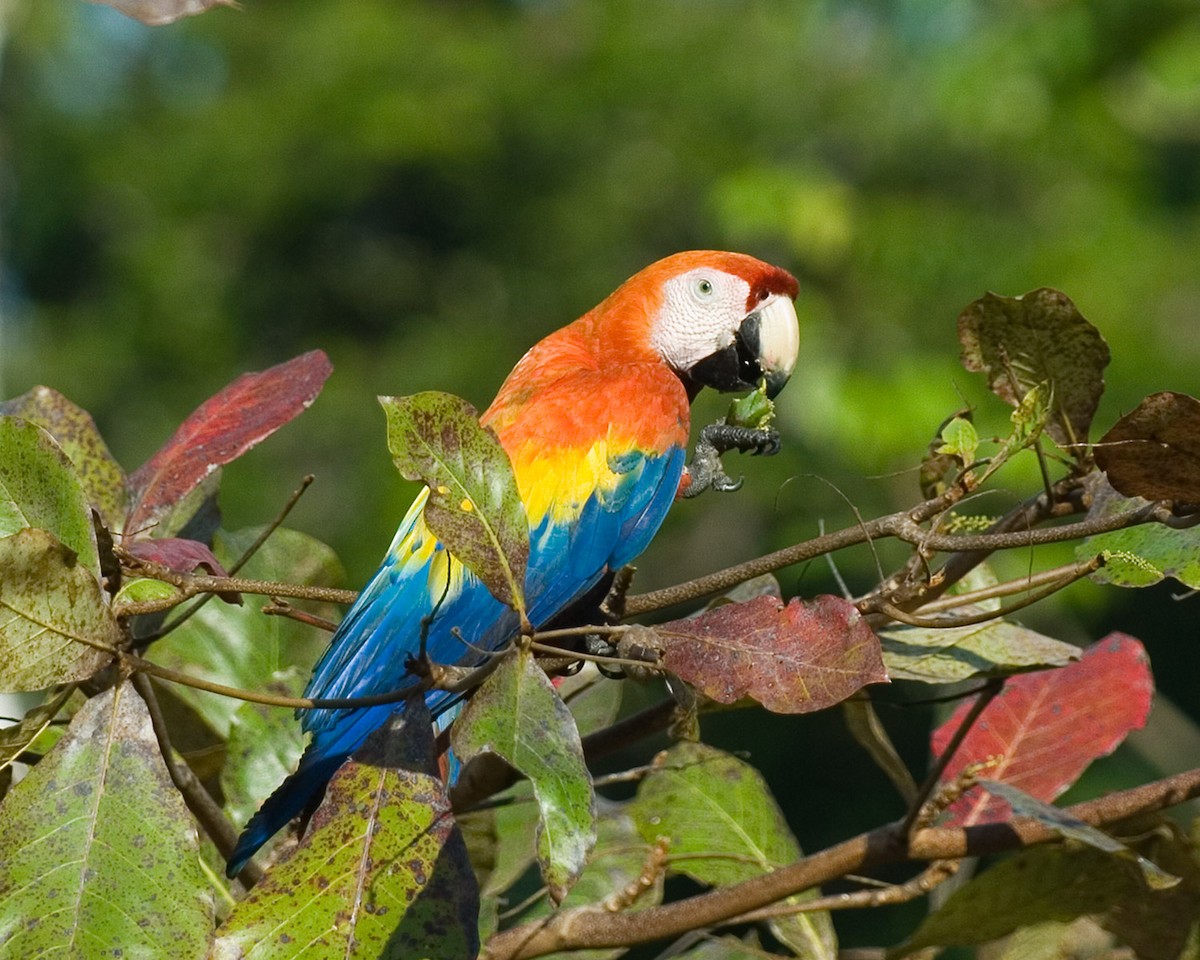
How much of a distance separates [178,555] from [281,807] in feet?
0.45

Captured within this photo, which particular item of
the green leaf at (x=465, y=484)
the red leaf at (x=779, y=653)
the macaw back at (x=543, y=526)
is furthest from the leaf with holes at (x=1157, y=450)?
the macaw back at (x=543, y=526)

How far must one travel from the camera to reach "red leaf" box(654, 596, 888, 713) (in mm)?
479

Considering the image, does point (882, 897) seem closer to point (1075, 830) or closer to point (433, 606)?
point (1075, 830)

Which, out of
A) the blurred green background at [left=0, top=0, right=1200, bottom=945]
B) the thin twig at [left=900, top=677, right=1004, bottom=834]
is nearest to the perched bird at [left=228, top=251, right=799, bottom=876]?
the thin twig at [left=900, top=677, right=1004, bottom=834]

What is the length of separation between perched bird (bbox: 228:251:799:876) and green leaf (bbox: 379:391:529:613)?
54mm

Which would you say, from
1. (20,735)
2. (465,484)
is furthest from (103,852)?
(465,484)

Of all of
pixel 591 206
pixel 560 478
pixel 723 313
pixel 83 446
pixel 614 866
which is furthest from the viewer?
pixel 591 206

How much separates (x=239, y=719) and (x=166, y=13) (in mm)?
363

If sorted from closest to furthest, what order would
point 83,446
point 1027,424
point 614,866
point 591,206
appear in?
point 1027,424, point 83,446, point 614,866, point 591,206

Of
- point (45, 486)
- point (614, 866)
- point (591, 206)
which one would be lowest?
point (591, 206)

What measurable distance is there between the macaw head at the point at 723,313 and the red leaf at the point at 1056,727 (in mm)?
372

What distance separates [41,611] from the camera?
0.46 meters

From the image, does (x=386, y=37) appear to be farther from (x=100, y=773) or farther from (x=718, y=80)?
(x=100, y=773)

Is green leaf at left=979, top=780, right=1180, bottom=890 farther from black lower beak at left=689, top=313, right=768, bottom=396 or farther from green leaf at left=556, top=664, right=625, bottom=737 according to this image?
black lower beak at left=689, top=313, right=768, bottom=396
